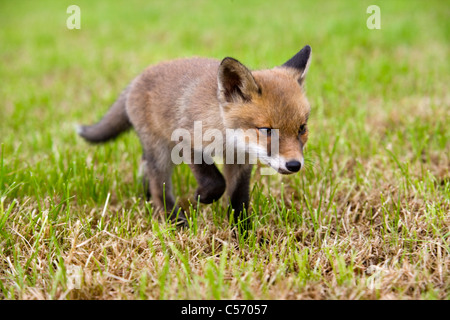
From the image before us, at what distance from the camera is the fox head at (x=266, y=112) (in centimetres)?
304

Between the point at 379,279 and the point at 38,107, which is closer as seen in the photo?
the point at 379,279

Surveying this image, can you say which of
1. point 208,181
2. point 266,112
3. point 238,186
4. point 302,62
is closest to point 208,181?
point 208,181

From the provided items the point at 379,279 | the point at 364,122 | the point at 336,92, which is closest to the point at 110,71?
the point at 336,92

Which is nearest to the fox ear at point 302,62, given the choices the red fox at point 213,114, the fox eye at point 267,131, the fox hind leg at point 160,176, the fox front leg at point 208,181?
the red fox at point 213,114

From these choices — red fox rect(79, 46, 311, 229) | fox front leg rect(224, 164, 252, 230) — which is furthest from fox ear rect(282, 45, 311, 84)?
fox front leg rect(224, 164, 252, 230)

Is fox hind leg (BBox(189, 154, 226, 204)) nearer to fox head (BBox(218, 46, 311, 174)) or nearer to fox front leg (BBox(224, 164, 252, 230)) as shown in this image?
fox front leg (BBox(224, 164, 252, 230))

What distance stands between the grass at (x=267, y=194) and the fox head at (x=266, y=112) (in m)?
0.65

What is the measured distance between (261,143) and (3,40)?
10711 mm

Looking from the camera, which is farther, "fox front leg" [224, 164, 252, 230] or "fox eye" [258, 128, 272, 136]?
"fox front leg" [224, 164, 252, 230]

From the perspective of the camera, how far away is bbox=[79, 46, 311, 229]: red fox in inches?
122

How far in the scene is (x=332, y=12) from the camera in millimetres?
11562

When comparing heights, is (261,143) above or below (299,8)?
below

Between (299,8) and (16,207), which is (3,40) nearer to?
(299,8)

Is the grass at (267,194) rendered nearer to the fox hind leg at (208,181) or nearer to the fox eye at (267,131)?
the fox hind leg at (208,181)
